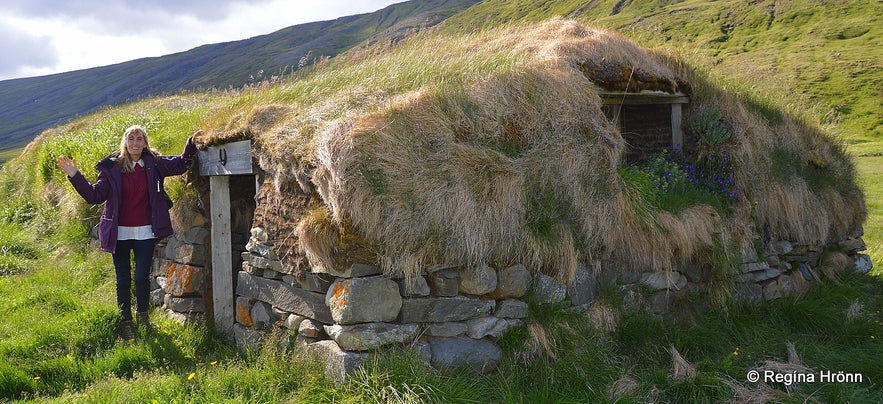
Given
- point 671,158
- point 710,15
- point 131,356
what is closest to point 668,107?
point 671,158

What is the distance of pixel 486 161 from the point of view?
16.3 ft

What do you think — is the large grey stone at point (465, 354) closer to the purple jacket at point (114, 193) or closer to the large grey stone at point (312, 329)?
the large grey stone at point (312, 329)

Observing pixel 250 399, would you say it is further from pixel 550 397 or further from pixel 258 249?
pixel 550 397

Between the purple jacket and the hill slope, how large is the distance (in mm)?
78581

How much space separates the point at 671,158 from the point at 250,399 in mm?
5461

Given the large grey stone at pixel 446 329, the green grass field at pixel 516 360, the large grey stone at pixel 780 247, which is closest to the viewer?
the green grass field at pixel 516 360

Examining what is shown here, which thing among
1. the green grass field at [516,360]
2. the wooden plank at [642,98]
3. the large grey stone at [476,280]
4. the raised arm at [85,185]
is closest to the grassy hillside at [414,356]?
the green grass field at [516,360]

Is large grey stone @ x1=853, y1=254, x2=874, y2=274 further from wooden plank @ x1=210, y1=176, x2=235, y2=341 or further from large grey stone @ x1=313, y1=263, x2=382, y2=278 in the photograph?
wooden plank @ x1=210, y1=176, x2=235, y2=341

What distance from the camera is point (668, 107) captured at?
7.60 metres

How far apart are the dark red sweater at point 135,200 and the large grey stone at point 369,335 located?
2.54 m

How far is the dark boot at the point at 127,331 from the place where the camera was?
570 cm

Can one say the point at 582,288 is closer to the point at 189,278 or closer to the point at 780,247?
the point at 780,247

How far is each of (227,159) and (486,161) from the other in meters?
2.75

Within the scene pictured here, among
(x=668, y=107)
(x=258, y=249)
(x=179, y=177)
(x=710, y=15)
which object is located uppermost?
(x=710, y=15)
